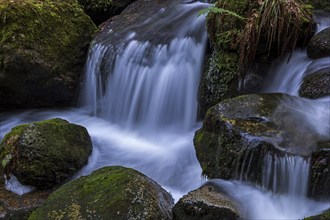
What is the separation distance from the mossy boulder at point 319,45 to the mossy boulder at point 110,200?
8.23ft

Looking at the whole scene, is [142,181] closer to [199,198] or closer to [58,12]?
[199,198]

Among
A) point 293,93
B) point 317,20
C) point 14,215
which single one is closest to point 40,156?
point 14,215

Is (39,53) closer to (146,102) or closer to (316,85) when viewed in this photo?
(146,102)

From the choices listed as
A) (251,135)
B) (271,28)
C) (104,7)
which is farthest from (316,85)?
(104,7)

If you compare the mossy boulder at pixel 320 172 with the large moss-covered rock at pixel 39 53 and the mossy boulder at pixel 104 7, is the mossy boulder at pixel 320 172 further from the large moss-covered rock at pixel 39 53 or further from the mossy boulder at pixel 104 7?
the mossy boulder at pixel 104 7

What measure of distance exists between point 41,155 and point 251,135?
2.30m

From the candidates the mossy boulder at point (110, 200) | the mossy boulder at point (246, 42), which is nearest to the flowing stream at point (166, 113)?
the mossy boulder at point (246, 42)

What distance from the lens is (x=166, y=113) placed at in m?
6.20

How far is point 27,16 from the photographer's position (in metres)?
7.07

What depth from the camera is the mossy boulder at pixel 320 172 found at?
3.55 m

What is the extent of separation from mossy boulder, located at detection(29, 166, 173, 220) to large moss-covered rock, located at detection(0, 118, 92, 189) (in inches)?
32.4

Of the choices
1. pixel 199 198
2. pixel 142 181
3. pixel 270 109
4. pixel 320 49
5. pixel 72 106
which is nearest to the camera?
pixel 199 198

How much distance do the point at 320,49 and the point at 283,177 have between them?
1.93m

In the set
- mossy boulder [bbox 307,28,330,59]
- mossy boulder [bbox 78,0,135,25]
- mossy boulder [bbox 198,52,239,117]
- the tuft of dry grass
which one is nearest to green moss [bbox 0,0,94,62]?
mossy boulder [bbox 78,0,135,25]
